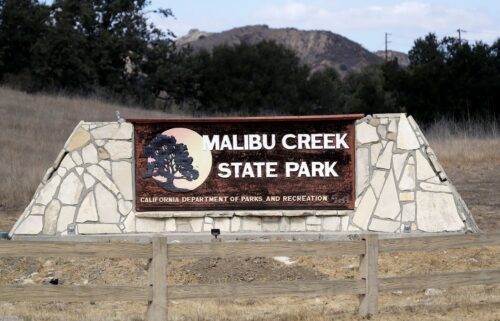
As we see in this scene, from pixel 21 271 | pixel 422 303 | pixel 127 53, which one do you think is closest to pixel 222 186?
pixel 21 271

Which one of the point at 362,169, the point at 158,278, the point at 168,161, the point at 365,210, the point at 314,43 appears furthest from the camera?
the point at 314,43

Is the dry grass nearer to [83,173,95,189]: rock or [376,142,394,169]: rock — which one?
[83,173,95,189]: rock

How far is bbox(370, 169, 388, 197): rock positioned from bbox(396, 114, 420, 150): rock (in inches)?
24.0

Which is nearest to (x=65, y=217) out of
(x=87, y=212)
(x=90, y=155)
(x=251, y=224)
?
(x=87, y=212)

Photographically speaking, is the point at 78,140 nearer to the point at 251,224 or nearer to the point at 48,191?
the point at 48,191

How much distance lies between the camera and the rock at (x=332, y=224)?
15930 millimetres

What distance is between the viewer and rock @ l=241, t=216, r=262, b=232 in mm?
16078

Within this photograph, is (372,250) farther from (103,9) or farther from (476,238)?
(103,9)

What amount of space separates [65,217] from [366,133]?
5.81m

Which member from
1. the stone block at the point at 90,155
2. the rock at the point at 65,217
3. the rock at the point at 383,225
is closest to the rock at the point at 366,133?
the rock at the point at 383,225

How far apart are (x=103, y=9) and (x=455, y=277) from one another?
47.0 metres

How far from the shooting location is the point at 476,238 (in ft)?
33.5

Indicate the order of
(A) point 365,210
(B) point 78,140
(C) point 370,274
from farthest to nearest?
(B) point 78,140 → (A) point 365,210 → (C) point 370,274

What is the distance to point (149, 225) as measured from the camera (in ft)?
53.0
